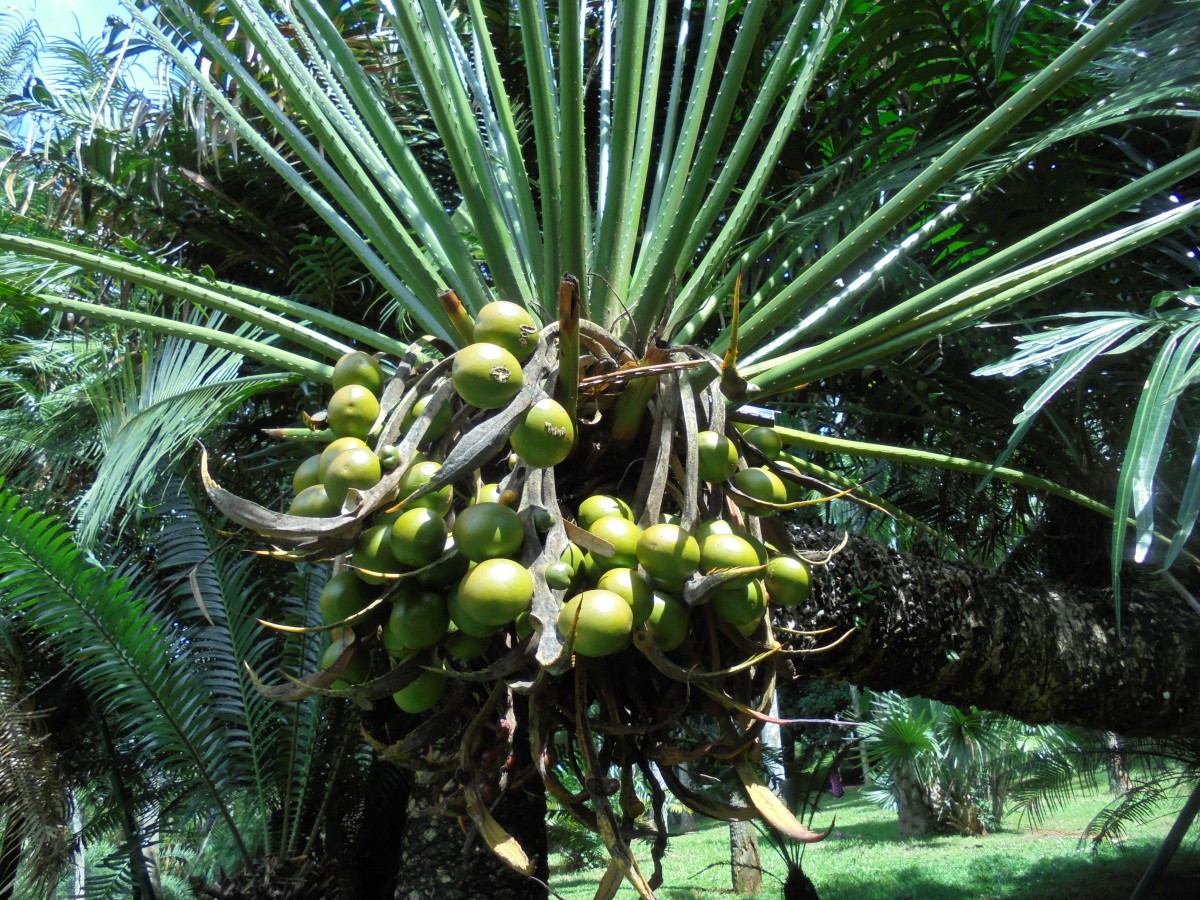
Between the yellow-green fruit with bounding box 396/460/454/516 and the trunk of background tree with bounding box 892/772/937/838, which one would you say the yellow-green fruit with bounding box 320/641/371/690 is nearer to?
the yellow-green fruit with bounding box 396/460/454/516

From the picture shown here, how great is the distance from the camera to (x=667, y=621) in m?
1.03

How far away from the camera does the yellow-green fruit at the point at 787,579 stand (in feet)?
3.75

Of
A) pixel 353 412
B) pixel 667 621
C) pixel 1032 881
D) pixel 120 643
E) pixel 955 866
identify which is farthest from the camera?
pixel 955 866

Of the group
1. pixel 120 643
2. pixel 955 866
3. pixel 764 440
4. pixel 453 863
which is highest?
pixel 120 643

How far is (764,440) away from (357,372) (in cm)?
55

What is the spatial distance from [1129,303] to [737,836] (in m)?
7.06

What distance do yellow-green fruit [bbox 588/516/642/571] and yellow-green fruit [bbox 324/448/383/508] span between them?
252mm

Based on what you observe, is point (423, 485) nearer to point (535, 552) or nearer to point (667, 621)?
point (535, 552)

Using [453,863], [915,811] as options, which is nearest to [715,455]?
[453,863]

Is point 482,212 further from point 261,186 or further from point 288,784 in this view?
point 288,784

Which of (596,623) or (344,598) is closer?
(596,623)

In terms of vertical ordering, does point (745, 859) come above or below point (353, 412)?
below

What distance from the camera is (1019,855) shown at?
931cm

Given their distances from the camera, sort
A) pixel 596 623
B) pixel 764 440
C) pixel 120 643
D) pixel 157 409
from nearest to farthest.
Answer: pixel 596 623
pixel 764 440
pixel 157 409
pixel 120 643
